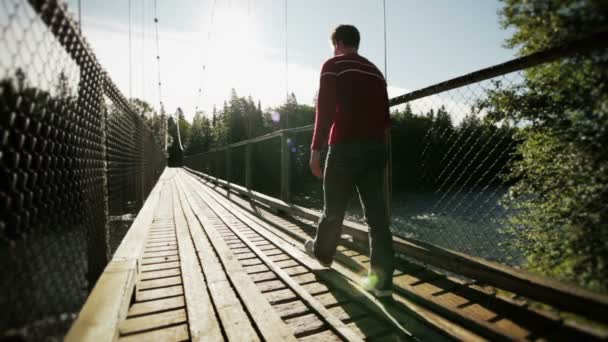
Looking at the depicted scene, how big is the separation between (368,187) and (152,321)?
137cm

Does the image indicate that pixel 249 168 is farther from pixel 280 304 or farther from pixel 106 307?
pixel 106 307

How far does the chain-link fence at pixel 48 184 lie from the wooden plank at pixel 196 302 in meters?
0.51

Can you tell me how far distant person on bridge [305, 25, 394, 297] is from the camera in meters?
1.72

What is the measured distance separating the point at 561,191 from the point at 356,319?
1302mm

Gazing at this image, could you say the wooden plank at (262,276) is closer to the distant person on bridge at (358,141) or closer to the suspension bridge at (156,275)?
the suspension bridge at (156,275)

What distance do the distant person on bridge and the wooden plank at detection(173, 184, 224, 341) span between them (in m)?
0.89

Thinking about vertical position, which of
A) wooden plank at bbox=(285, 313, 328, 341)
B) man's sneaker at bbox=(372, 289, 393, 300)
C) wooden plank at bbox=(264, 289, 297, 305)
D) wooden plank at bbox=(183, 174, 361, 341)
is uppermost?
man's sneaker at bbox=(372, 289, 393, 300)

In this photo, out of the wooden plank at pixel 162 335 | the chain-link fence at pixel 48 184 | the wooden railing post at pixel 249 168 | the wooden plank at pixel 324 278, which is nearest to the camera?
the chain-link fence at pixel 48 184

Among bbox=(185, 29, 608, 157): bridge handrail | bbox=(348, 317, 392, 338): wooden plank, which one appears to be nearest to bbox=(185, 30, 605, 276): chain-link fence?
bbox=(185, 29, 608, 157): bridge handrail

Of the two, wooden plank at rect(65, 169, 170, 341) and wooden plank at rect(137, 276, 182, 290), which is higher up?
wooden plank at rect(65, 169, 170, 341)

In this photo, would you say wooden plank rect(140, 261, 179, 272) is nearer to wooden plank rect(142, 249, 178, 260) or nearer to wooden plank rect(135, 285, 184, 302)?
wooden plank rect(142, 249, 178, 260)

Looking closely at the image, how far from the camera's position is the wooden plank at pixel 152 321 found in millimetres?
1434

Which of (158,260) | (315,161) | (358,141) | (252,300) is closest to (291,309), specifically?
(252,300)

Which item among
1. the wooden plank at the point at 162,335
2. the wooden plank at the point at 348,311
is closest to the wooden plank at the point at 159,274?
the wooden plank at the point at 162,335
